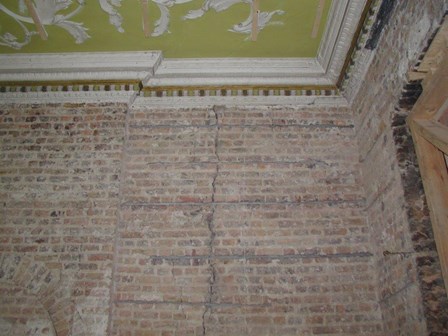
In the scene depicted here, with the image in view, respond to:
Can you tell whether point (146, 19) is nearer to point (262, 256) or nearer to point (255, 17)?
point (255, 17)

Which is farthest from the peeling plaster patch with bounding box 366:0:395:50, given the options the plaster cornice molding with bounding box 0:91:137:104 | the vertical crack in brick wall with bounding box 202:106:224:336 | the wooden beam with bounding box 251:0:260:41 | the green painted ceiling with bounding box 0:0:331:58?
the plaster cornice molding with bounding box 0:91:137:104

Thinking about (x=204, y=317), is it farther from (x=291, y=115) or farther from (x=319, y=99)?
(x=319, y=99)

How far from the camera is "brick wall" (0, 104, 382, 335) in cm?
295

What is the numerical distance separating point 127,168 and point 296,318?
2.01m

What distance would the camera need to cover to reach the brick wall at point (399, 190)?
2264 mm

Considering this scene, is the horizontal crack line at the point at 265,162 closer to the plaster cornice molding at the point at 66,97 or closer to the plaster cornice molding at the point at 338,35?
the plaster cornice molding at the point at 66,97

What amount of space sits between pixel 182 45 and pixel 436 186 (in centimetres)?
246

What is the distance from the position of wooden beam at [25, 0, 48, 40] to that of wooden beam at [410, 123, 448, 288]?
3197 mm

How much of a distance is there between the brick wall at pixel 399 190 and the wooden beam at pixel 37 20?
2.88m

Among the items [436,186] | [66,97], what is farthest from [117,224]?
[436,186]

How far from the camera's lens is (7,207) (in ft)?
10.6

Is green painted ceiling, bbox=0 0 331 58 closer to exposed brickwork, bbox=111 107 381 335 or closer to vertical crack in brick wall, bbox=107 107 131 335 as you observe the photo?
exposed brickwork, bbox=111 107 381 335

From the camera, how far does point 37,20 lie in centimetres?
319

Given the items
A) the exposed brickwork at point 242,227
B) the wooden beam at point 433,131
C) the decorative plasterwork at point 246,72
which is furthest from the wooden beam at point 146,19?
the wooden beam at point 433,131
